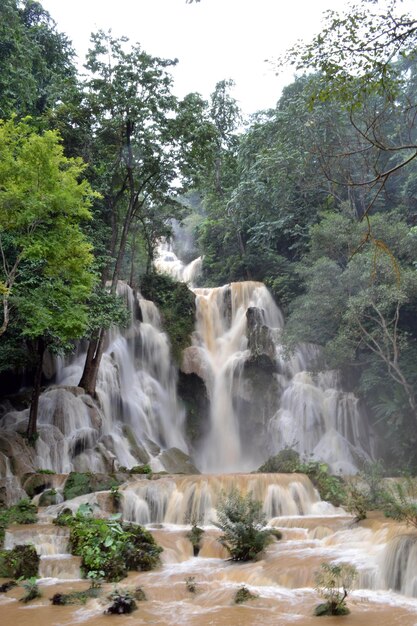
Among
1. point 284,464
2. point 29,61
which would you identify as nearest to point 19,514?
point 284,464

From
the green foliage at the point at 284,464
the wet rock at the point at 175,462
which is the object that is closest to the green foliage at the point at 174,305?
the wet rock at the point at 175,462

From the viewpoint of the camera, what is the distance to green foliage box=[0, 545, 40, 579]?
29.0 feet

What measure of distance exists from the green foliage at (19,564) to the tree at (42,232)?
464cm

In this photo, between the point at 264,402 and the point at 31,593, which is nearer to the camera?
the point at 31,593

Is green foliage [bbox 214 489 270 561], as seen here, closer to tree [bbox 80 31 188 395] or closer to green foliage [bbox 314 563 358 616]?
green foliage [bbox 314 563 358 616]

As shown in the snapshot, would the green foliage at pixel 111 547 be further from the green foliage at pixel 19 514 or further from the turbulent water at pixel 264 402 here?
the turbulent water at pixel 264 402

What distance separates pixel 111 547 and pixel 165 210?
27142 mm

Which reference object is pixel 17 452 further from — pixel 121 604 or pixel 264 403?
pixel 264 403

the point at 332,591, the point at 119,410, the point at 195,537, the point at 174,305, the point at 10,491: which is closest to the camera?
the point at 332,591

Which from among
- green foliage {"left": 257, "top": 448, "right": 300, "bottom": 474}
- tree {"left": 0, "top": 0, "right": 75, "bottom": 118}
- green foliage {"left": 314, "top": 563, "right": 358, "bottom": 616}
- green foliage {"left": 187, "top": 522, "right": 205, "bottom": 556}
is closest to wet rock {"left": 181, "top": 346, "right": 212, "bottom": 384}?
green foliage {"left": 257, "top": 448, "right": 300, "bottom": 474}

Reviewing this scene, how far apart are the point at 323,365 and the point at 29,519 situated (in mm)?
15331

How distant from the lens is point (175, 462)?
1977 centimetres

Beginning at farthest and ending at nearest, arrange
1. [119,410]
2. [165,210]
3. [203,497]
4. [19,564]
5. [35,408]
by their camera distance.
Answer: [165,210] < [119,410] < [35,408] < [203,497] < [19,564]

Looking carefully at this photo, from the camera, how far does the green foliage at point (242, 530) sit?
31.0 feet
